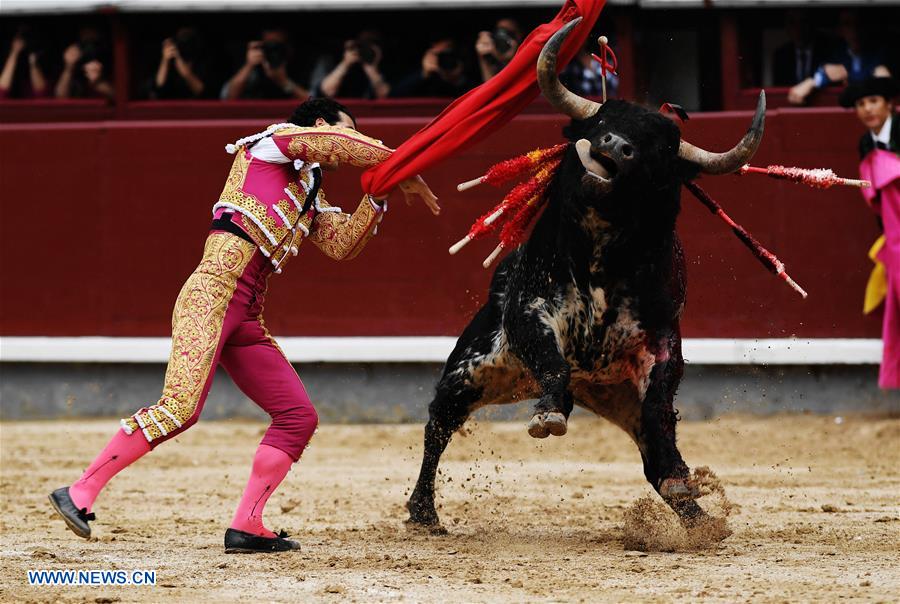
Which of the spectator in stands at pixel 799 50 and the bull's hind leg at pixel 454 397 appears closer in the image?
the bull's hind leg at pixel 454 397

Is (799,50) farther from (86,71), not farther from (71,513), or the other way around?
(71,513)

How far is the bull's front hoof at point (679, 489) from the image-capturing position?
4887 millimetres

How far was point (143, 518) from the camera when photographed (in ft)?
18.5

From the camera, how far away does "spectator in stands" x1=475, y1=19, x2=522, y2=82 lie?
25.2 feet

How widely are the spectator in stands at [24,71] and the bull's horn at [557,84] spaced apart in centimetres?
430

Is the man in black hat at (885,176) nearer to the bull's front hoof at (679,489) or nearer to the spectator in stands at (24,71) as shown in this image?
the bull's front hoof at (679,489)

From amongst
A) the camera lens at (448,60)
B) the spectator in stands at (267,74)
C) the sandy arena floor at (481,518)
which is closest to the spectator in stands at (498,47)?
the camera lens at (448,60)

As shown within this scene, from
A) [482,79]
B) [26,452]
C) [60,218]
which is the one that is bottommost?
[26,452]

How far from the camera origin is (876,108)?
727 centimetres

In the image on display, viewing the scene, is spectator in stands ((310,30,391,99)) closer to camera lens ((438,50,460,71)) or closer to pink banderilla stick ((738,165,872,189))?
camera lens ((438,50,460,71))

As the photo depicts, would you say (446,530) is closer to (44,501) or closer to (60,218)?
(44,501)

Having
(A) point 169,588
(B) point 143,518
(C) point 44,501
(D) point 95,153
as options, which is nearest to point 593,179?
(A) point 169,588

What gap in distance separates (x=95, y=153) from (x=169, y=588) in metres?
4.30

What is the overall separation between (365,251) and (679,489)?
3.37 metres
